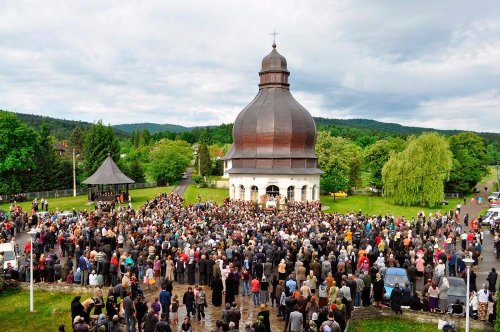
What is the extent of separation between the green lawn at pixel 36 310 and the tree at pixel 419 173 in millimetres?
35526

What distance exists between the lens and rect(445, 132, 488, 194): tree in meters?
56.9

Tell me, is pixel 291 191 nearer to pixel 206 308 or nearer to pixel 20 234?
pixel 20 234

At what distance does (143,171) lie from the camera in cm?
7094

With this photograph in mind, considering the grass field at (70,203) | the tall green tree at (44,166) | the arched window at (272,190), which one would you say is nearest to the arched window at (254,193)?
the arched window at (272,190)

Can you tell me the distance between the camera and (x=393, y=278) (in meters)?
16.4

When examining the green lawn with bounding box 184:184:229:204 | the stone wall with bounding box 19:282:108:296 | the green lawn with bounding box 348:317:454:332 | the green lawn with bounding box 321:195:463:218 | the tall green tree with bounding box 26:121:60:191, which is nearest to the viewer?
the green lawn with bounding box 348:317:454:332

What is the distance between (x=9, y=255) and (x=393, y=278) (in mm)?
15964

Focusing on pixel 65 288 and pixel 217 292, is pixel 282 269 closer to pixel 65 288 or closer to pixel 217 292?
pixel 217 292

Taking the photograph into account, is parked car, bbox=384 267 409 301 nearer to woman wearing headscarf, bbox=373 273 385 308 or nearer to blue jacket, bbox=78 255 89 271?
woman wearing headscarf, bbox=373 273 385 308

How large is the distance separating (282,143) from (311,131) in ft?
11.9

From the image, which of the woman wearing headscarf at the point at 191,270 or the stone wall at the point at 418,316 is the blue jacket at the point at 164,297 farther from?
the stone wall at the point at 418,316

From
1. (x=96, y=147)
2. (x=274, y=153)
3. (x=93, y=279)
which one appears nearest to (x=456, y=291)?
(x=93, y=279)

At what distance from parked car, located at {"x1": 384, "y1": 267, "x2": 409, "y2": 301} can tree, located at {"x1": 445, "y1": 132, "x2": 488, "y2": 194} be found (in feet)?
135

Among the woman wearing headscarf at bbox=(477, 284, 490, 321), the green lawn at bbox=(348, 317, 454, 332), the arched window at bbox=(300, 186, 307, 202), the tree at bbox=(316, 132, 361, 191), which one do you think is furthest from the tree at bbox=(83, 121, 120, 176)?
the woman wearing headscarf at bbox=(477, 284, 490, 321)
